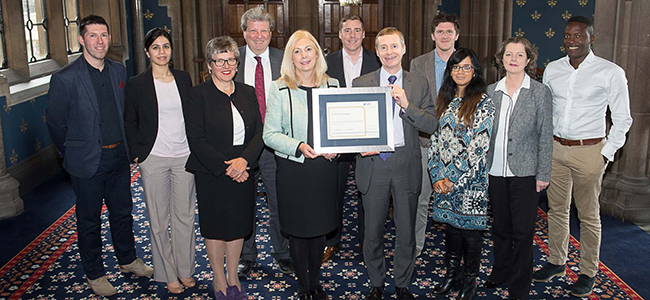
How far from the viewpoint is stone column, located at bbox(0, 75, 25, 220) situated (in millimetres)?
5336

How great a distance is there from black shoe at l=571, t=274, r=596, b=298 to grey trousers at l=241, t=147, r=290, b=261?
188cm

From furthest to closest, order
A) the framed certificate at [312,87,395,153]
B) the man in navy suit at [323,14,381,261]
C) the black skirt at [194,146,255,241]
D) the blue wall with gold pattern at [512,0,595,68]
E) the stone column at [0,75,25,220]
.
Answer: the blue wall with gold pattern at [512,0,595,68], the stone column at [0,75,25,220], the man in navy suit at [323,14,381,261], the black skirt at [194,146,255,241], the framed certificate at [312,87,395,153]

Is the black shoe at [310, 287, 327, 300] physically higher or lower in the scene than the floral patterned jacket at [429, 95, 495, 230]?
lower

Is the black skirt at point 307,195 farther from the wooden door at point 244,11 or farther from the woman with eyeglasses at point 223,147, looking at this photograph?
the wooden door at point 244,11

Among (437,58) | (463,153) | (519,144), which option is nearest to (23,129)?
(437,58)

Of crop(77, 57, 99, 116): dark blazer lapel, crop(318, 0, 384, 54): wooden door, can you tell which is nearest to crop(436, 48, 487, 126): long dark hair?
crop(77, 57, 99, 116): dark blazer lapel

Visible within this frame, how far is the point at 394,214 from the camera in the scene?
11.6ft

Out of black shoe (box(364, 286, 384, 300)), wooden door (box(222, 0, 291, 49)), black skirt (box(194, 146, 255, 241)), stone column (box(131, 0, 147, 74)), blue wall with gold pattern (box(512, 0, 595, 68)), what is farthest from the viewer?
wooden door (box(222, 0, 291, 49))

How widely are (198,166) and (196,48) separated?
5.29 m

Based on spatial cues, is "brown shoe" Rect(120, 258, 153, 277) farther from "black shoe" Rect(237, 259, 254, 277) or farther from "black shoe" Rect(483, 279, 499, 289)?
"black shoe" Rect(483, 279, 499, 289)

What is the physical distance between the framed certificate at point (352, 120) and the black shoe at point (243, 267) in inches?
50.1

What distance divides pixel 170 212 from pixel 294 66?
1236 mm

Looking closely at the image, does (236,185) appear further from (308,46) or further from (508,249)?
(508,249)

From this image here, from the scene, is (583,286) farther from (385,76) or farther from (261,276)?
(261,276)
